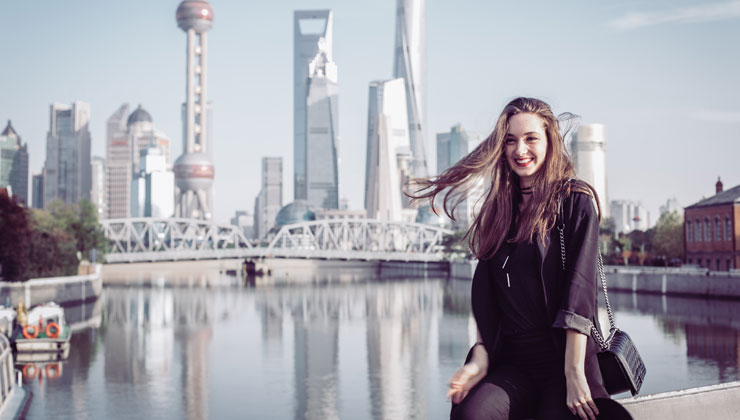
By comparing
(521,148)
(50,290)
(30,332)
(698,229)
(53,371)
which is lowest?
(53,371)

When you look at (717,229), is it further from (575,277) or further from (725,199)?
(575,277)

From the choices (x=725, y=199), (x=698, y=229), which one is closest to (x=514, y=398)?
(x=725, y=199)

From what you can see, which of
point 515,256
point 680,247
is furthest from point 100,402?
point 680,247

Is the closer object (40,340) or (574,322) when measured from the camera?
(574,322)

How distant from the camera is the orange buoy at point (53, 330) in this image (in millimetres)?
39094

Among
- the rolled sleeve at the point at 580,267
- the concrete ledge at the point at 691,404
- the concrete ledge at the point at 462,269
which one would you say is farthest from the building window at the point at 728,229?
the rolled sleeve at the point at 580,267

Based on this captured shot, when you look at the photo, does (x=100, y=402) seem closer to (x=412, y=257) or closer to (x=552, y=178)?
(x=552, y=178)

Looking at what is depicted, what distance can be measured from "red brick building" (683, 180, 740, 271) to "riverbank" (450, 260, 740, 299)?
2341 millimetres

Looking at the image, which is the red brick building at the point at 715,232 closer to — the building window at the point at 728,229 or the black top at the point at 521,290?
the building window at the point at 728,229

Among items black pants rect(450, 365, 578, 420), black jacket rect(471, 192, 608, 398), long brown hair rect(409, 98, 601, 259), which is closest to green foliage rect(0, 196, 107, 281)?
long brown hair rect(409, 98, 601, 259)

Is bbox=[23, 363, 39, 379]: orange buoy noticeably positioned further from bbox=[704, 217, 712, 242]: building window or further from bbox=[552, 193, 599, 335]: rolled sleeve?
bbox=[704, 217, 712, 242]: building window

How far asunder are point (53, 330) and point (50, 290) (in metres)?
19.2

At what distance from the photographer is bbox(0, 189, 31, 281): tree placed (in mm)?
53875

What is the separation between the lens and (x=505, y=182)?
5199mm
